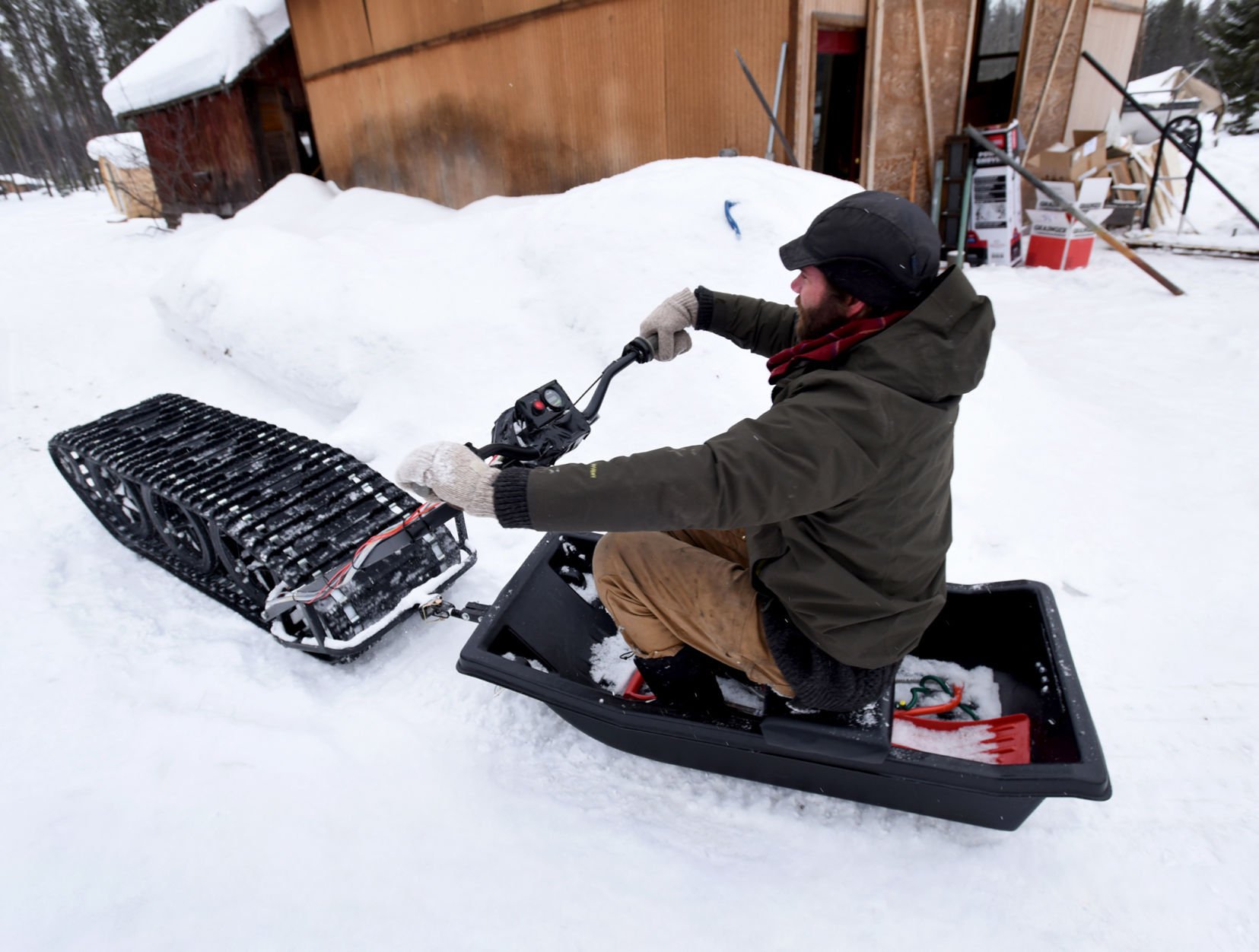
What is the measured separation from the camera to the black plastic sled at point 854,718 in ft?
5.60

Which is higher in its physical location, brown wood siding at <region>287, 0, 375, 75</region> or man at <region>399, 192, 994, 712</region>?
brown wood siding at <region>287, 0, 375, 75</region>

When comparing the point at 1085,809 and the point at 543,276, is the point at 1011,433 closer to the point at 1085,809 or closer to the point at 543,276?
the point at 1085,809

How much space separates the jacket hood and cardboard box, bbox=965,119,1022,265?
757 centimetres

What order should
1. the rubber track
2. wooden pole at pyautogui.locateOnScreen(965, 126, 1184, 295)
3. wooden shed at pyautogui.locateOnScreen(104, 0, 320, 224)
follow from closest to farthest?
the rubber track
wooden pole at pyautogui.locateOnScreen(965, 126, 1184, 295)
wooden shed at pyautogui.locateOnScreen(104, 0, 320, 224)

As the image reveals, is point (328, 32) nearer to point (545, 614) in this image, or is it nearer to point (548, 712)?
point (545, 614)

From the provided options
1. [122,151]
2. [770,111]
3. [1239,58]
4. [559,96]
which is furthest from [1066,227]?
[122,151]

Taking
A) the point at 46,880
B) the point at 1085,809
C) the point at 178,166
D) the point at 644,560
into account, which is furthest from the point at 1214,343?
the point at 178,166

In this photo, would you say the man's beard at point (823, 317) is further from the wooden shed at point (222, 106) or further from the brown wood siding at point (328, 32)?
the wooden shed at point (222, 106)

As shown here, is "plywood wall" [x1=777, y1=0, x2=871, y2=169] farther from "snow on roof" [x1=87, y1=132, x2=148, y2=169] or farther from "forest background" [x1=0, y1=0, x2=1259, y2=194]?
"forest background" [x1=0, y1=0, x2=1259, y2=194]

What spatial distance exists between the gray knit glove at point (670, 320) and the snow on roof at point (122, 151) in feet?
56.7

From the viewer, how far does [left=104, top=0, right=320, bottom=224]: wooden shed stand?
1144cm

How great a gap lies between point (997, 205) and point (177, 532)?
A: 8552 millimetres

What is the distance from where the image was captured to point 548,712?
2.39 meters

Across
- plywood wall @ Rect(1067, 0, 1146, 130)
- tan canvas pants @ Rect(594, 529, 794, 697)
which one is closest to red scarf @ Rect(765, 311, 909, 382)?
tan canvas pants @ Rect(594, 529, 794, 697)
